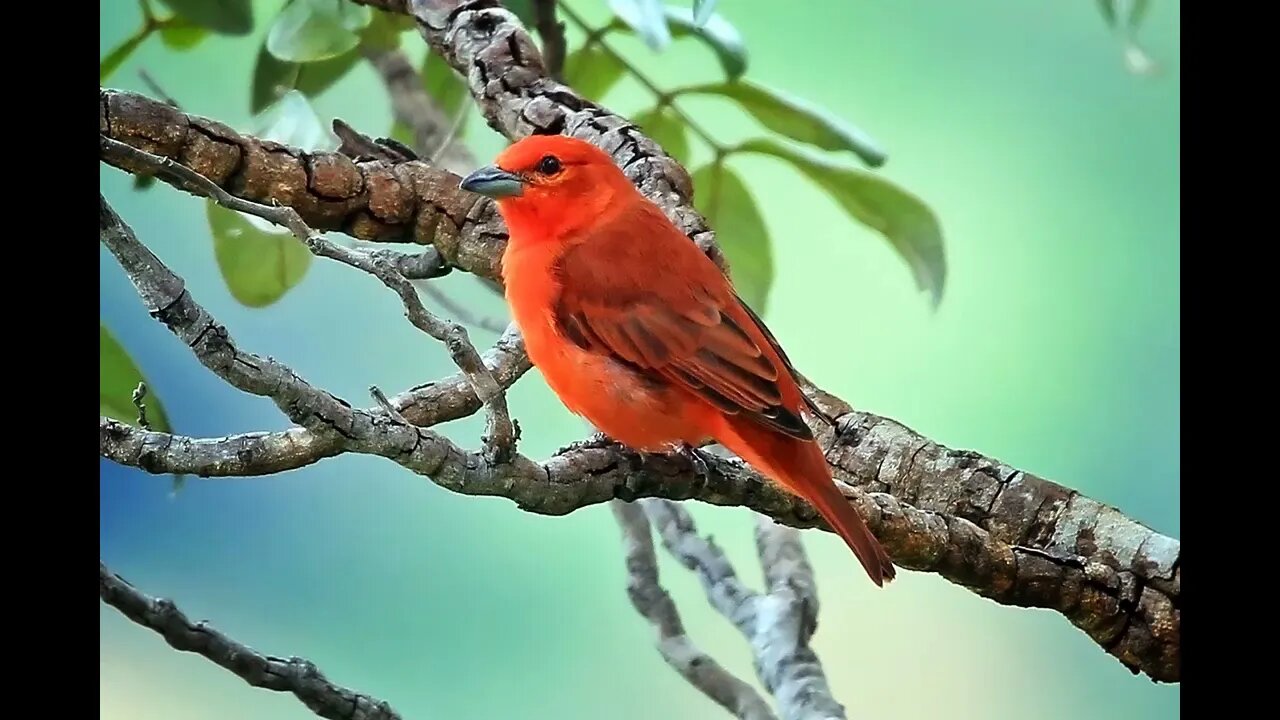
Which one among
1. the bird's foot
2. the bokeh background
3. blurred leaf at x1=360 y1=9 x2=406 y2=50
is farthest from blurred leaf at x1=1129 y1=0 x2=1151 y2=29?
blurred leaf at x1=360 y1=9 x2=406 y2=50

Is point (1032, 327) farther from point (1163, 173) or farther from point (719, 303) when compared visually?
point (719, 303)

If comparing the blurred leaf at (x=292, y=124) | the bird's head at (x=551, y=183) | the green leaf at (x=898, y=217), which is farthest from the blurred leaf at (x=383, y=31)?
the green leaf at (x=898, y=217)

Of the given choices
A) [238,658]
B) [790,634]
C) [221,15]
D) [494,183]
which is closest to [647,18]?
[494,183]

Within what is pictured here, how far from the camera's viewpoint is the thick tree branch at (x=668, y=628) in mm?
1652

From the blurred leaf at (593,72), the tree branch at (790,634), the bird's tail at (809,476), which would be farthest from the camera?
the blurred leaf at (593,72)

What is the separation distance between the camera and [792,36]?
1781 mm

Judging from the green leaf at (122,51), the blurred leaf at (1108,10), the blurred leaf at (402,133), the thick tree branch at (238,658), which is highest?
the blurred leaf at (1108,10)

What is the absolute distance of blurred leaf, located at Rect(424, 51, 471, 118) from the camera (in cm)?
186

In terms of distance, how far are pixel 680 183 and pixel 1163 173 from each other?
25.2 inches

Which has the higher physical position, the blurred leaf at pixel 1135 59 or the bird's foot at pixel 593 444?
the blurred leaf at pixel 1135 59

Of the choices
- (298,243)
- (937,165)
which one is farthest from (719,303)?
(298,243)

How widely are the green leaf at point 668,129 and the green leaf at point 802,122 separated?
87 millimetres

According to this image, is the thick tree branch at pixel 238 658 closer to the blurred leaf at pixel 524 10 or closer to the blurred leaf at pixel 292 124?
the blurred leaf at pixel 292 124

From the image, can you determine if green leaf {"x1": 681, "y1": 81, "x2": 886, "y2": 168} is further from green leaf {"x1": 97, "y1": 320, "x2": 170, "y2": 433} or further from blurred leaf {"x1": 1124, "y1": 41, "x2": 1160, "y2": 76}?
green leaf {"x1": 97, "y1": 320, "x2": 170, "y2": 433}
